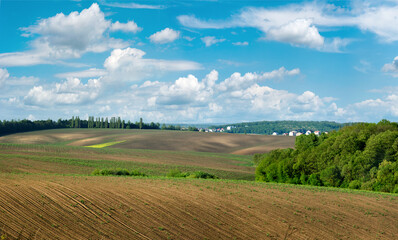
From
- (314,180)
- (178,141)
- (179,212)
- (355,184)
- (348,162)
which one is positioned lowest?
(314,180)

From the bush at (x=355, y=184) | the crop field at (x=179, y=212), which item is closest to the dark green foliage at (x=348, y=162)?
the bush at (x=355, y=184)

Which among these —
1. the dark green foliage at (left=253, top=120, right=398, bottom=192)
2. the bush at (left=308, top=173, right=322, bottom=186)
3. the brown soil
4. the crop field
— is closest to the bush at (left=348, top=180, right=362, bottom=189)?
the dark green foliage at (left=253, top=120, right=398, bottom=192)

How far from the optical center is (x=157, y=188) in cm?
3512

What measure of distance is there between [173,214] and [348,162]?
1789 inches

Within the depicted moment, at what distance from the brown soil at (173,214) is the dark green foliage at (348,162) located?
23620mm

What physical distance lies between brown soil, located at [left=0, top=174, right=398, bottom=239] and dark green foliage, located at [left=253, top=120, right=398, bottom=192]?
23620 mm

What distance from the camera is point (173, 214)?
2689 cm

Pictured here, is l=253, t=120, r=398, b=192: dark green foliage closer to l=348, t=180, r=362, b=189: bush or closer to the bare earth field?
l=348, t=180, r=362, b=189: bush

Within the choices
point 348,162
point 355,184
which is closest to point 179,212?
point 355,184

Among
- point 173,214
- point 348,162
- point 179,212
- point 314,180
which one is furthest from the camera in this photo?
point 314,180

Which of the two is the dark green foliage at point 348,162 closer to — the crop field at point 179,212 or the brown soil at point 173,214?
the crop field at point 179,212

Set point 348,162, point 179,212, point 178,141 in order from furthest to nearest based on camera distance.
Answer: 1. point 178,141
2. point 348,162
3. point 179,212

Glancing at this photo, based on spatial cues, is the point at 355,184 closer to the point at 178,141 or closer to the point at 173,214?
the point at 173,214

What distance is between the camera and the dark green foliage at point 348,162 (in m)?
60.6
